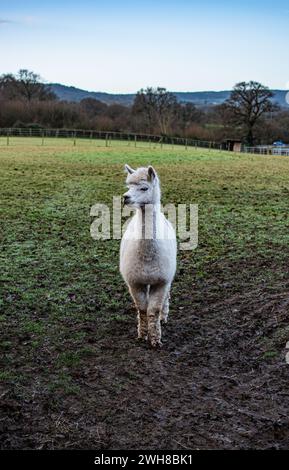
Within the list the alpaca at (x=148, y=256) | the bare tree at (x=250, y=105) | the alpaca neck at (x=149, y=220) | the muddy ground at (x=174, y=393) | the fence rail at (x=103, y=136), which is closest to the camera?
the muddy ground at (x=174, y=393)

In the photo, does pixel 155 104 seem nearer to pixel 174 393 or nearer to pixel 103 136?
pixel 103 136

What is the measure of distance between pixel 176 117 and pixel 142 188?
7417 centimetres

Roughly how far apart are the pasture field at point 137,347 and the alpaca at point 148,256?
0.43 m

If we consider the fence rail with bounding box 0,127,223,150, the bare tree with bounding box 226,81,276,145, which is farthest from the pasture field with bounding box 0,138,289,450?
the bare tree with bounding box 226,81,276,145

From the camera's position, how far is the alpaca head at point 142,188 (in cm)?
584

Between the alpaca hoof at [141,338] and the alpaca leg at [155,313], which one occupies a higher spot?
the alpaca leg at [155,313]

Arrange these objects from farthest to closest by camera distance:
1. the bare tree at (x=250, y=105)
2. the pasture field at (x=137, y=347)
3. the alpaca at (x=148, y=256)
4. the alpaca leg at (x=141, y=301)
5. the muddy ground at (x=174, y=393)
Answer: the bare tree at (x=250, y=105)
the alpaca leg at (x=141, y=301)
the alpaca at (x=148, y=256)
the pasture field at (x=137, y=347)
the muddy ground at (x=174, y=393)

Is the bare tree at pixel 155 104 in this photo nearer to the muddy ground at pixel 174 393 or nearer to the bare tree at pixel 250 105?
the bare tree at pixel 250 105

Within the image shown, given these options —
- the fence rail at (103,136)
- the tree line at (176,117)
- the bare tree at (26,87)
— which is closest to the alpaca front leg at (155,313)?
the fence rail at (103,136)

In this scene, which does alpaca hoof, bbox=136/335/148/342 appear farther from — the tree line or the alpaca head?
the tree line

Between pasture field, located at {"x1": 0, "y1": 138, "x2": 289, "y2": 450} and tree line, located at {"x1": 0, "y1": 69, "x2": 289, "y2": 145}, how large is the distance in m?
58.2

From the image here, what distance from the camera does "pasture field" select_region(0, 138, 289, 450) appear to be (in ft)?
14.6

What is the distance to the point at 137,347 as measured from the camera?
6.12 meters
